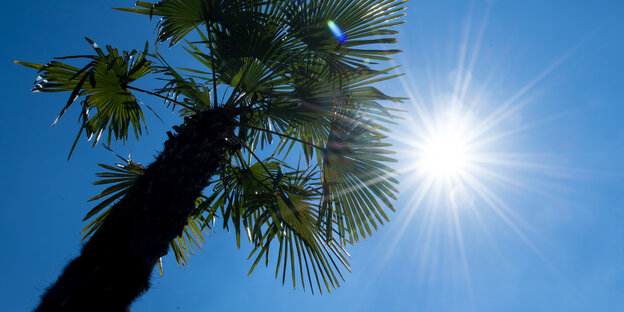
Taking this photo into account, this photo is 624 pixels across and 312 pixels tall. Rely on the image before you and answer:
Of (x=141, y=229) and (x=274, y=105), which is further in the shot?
(x=274, y=105)

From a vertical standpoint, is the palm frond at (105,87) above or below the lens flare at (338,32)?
below

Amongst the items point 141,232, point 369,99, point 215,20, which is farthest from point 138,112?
point 369,99

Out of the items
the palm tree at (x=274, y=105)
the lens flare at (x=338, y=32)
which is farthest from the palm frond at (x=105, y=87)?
the lens flare at (x=338, y=32)

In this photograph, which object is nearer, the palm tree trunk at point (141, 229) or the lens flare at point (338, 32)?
the palm tree trunk at point (141, 229)

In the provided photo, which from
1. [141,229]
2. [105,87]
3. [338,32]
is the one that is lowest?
[141,229]

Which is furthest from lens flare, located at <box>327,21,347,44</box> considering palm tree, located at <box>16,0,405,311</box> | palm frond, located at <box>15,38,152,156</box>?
palm frond, located at <box>15,38,152,156</box>

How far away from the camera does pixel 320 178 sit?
3672 mm

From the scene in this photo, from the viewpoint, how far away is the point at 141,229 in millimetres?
2043

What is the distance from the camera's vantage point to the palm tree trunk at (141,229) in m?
1.75

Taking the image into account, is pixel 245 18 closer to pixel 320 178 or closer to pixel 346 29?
pixel 346 29

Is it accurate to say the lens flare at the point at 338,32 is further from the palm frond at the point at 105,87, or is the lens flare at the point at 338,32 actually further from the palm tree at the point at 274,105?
the palm frond at the point at 105,87

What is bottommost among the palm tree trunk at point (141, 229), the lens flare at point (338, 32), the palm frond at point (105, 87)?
the palm tree trunk at point (141, 229)

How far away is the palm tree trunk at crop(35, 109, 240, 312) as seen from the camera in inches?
69.1

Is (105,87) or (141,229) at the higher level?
(105,87)
